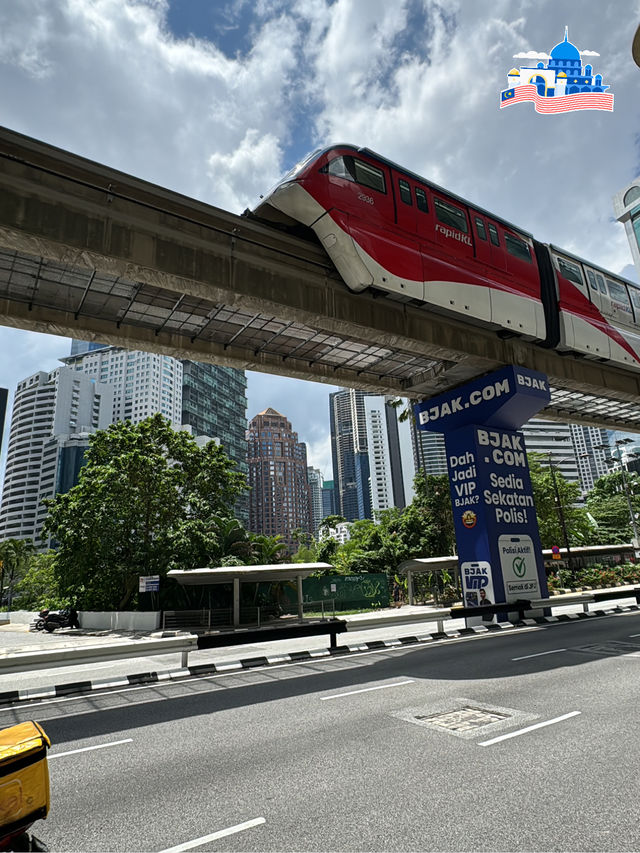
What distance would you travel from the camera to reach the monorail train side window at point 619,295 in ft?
69.3

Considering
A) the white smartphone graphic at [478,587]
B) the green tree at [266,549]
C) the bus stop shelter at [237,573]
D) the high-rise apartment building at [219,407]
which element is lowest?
the white smartphone graphic at [478,587]

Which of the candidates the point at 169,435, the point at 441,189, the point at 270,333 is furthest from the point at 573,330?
the point at 169,435

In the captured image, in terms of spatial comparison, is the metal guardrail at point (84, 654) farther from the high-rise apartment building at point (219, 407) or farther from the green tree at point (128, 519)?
the high-rise apartment building at point (219, 407)

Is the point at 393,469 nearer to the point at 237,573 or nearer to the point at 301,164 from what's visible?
the point at 237,573

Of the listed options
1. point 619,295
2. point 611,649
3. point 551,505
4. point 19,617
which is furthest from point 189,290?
point 19,617

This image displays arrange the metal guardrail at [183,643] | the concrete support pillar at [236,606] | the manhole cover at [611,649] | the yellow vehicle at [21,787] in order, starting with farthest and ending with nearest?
1. the concrete support pillar at [236,606]
2. the manhole cover at [611,649]
3. the metal guardrail at [183,643]
4. the yellow vehicle at [21,787]

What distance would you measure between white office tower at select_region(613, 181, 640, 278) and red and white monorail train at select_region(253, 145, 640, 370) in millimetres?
99082

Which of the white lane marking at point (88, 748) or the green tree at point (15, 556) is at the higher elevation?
the green tree at point (15, 556)

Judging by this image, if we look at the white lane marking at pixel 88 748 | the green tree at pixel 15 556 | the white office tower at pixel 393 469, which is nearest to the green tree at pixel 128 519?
the white lane marking at pixel 88 748

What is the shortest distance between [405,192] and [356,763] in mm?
13861

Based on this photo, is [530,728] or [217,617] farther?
[217,617]

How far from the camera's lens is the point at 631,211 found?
101m

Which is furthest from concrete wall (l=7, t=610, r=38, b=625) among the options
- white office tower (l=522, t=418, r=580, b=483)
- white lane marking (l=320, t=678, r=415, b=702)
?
white office tower (l=522, t=418, r=580, b=483)

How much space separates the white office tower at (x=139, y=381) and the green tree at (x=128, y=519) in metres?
144
